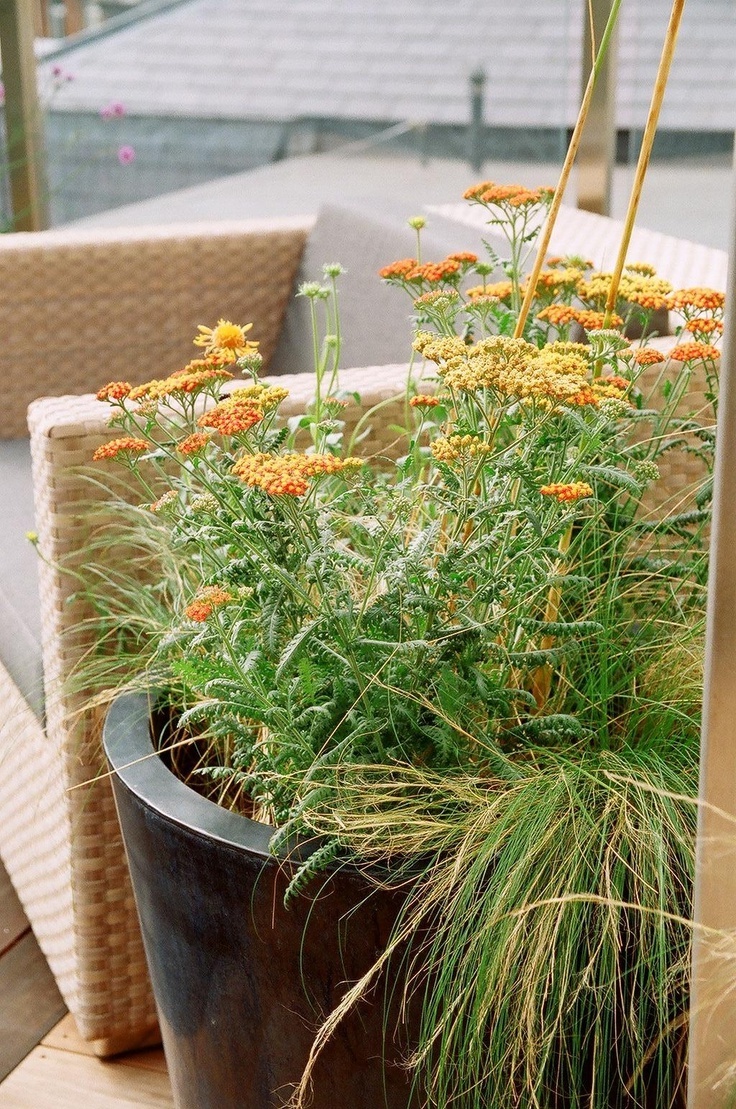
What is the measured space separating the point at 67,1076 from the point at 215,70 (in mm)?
A: 2615

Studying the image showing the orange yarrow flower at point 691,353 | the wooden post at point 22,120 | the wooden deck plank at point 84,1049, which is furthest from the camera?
the wooden post at point 22,120

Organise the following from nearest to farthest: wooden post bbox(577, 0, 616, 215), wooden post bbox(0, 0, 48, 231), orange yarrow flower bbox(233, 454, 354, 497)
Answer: orange yarrow flower bbox(233, 454, 354, 497) < wooden post bbox(577, 0, 616, 215) < wooden post bbox(0, 0, 48, 231)

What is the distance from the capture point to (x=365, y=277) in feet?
6.77

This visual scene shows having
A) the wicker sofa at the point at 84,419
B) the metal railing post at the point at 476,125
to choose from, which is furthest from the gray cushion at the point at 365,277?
the metal railing post at the point at 476,125

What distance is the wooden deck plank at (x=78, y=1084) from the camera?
4.65ft

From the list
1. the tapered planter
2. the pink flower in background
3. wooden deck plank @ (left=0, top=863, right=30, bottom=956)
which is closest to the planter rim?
the tapered planter

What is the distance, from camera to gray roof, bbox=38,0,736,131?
9.59 ft

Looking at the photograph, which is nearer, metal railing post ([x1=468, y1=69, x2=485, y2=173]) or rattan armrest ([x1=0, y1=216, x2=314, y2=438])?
rattan armrest ([x1=0, y1=216, x2=314, y2=438])

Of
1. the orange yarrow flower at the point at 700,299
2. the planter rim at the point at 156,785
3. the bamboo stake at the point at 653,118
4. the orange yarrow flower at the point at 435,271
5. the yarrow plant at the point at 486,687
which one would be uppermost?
the bamboo stake at the point at 653,118

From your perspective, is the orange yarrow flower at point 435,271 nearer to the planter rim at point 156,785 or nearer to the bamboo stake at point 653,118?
the bamboo stake at point 653,118

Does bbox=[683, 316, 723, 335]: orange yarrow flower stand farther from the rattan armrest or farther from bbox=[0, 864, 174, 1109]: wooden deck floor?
the rattan armrest

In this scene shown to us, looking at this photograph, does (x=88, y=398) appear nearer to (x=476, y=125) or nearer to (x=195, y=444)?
(x=195, y=444)

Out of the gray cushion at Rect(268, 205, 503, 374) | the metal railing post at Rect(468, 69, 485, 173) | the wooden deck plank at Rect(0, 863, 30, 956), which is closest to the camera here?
the wooden deck plank at Rect(0, 863, 30, 956)

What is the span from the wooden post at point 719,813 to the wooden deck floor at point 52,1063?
82cm
